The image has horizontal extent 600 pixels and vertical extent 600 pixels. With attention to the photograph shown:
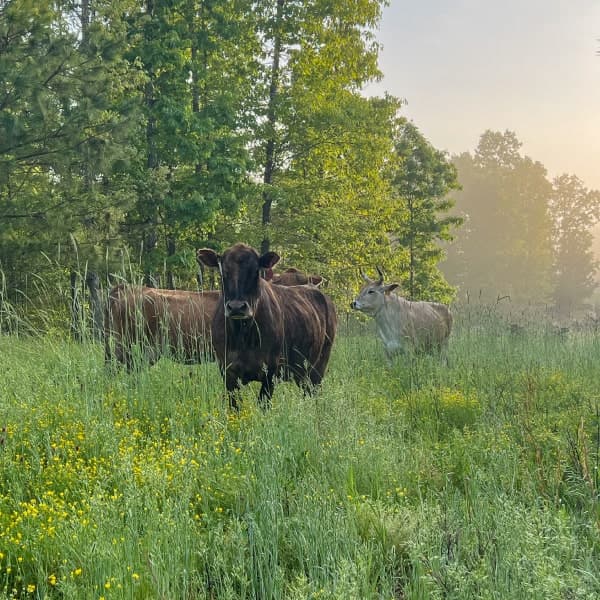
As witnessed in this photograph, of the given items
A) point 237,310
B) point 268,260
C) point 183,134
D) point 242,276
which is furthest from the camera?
point 183,134

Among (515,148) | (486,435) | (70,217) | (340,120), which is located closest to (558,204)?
(515,148)

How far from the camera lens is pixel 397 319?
12.4 m

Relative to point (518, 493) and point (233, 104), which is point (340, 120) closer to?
point (233, 104)

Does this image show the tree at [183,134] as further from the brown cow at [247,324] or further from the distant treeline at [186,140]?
the brown cow at [247,324]

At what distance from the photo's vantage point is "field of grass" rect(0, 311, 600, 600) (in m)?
2.82

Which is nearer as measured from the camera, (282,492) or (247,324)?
(282,492)

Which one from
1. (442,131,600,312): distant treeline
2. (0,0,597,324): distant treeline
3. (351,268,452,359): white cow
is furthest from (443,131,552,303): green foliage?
(351,268,452,359): white cow

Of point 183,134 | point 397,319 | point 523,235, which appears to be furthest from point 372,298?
point 523,235

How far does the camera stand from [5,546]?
3.27 metres

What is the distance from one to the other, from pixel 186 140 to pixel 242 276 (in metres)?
9.83

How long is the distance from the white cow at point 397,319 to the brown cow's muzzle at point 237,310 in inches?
218


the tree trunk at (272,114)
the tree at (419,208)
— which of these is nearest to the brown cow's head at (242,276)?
the tree trunk at (272,114)

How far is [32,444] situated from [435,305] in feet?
33.9

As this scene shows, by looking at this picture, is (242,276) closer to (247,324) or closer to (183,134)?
(247,324)
